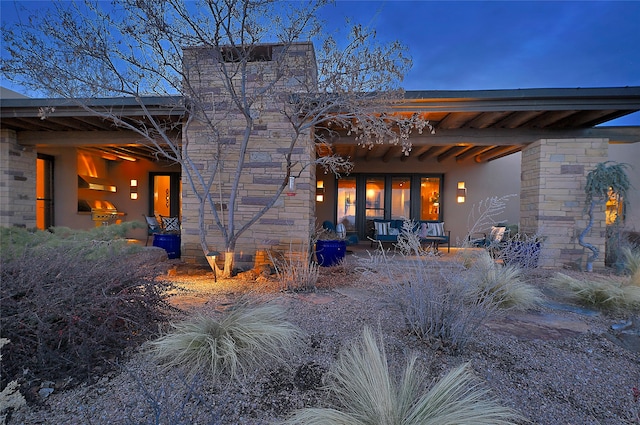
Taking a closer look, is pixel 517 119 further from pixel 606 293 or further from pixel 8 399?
pixel 8 399

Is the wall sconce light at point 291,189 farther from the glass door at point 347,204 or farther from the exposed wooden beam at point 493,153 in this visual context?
the exposed wooden beam at point 493,153

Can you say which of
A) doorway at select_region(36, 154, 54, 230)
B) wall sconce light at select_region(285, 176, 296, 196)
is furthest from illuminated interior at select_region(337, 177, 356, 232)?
doorway at select_region(36, 154, 54, 230)

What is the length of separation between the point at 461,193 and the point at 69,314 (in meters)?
10.2

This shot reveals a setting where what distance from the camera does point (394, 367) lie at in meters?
2.03

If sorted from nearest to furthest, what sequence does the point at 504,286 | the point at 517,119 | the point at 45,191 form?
the point at 504,286 → the point at 517,119 → the point at 45,191

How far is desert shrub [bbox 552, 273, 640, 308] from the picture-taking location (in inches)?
133

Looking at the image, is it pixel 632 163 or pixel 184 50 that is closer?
pixel 184 50

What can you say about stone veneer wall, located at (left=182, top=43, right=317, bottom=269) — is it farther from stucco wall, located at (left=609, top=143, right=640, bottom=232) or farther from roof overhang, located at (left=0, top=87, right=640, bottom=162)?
stucco wall, located at (left=609, top=143, right=640, bottom=232)

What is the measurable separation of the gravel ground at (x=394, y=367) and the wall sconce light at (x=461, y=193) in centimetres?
710

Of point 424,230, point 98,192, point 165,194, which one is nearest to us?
point 424,230

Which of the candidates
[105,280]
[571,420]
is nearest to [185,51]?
[105,280]

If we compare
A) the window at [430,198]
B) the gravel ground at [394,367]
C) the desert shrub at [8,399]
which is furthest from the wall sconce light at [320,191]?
the desert shrub at [8,399]

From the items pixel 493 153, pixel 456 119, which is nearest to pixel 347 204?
pixel 493 153

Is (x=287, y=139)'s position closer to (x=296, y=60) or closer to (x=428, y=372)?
(x=296, y=60)
